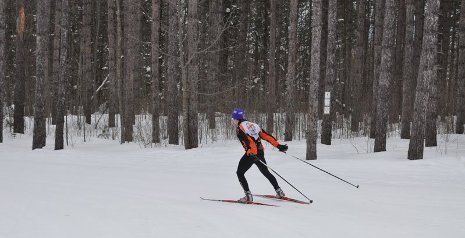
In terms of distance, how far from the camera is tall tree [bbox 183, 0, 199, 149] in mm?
13992

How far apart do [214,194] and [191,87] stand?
246 inches

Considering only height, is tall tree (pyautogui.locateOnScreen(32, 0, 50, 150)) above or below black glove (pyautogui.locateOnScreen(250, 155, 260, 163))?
above

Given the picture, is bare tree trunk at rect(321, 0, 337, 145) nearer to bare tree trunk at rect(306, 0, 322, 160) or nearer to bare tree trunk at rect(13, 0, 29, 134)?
bare tree trunk at rect(306, 0, 322, 160)

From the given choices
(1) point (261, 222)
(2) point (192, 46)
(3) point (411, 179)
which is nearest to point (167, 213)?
(1) point (261, 222)

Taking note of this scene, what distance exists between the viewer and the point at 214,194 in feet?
28.0

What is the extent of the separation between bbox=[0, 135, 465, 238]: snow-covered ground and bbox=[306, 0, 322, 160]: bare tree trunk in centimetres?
56

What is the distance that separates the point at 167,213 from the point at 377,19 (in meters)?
11.6

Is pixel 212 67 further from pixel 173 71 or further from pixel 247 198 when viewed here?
pixel 247 198

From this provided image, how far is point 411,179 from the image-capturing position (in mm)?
9719

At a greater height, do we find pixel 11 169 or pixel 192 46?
pixel 192 46

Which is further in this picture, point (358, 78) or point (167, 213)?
point (358, 78)

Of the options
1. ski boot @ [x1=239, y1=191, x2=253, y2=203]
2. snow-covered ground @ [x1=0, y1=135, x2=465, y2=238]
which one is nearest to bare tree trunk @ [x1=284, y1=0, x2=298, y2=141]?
snow-covered ground @ [x1=0, y1=135, x2=465, y2=238]

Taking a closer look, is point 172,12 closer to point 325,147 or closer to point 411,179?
point 325,147

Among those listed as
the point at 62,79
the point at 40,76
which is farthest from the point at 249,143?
the point at 40,76
